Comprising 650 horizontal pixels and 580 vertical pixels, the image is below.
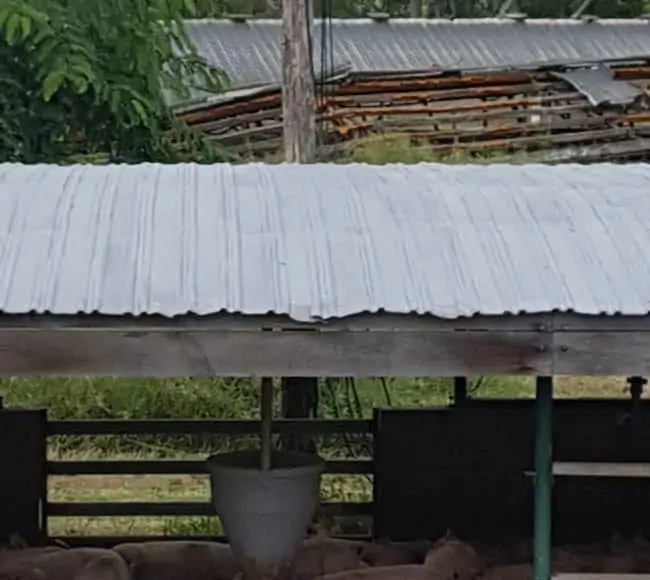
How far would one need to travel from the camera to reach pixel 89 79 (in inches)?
304

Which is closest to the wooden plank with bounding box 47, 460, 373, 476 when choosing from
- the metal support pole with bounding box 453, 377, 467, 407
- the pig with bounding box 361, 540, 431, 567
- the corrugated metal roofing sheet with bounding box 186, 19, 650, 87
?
the pig with bounding box 361, 540, 431, 567

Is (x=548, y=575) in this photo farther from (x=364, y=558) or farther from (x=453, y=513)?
(x=453, y=513)

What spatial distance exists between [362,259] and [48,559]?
2709 millimetres

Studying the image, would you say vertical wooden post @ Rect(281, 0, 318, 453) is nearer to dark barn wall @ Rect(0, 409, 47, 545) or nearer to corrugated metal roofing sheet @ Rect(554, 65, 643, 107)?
dark barn wall @ Rect(0, 409, 47, 545)

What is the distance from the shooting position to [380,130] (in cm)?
1416

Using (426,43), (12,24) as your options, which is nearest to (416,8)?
(426,43)

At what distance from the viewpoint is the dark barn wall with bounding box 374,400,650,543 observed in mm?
6879

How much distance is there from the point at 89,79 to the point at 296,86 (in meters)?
1.57

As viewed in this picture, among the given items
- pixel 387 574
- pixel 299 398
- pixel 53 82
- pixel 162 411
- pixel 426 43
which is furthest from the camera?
pixel 426 43

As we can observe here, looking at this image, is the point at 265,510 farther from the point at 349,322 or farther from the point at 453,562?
the point at 349,322

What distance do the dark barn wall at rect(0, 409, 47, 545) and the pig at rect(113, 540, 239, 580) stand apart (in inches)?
23.9

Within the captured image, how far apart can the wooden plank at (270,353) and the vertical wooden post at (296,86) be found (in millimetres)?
4806

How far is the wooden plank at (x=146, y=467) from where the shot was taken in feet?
22.4

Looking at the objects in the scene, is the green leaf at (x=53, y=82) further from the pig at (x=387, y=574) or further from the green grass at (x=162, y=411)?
the pig at (x=387, y=574)
